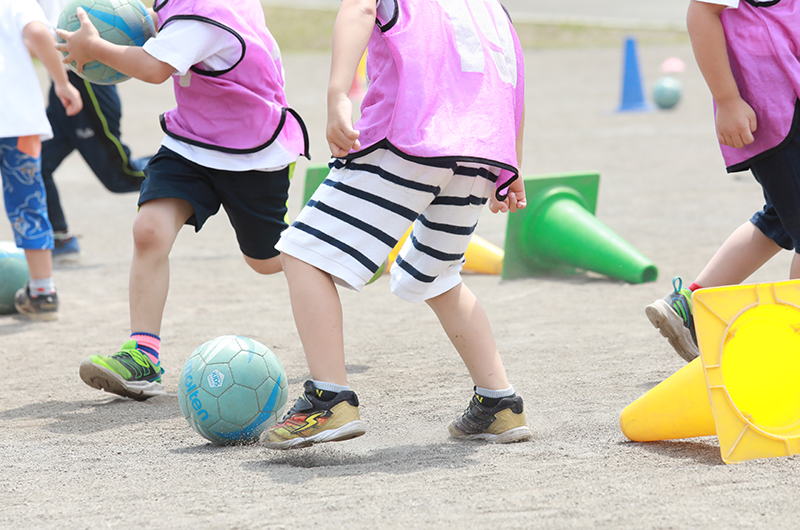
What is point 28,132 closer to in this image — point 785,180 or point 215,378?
point 215,378

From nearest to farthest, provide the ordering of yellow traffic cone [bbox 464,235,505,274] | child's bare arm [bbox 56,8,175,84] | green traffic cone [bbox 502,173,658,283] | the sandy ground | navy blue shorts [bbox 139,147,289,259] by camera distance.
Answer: the sandy ground → child's bare arm [bbox 56,8,175,84] → navy blue shorts [bbox 139,147,289,259] → green traffic cone [bbox 502,173,658,283] → yellow traffic cone [bbox 464,235,505,274]

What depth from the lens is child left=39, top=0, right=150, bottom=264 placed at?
6320 millimetres

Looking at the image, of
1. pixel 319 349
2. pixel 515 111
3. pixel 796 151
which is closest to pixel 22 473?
pixel 319 349

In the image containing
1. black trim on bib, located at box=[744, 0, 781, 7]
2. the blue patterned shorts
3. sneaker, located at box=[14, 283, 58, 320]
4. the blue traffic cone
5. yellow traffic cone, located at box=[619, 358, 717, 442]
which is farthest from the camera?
the blue traffic cone

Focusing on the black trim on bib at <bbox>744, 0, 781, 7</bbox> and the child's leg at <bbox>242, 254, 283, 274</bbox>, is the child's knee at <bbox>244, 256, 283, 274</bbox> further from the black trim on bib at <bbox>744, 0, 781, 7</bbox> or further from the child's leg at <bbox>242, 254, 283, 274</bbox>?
the black trim on bib at <bbox>744, 0, 781, 7</bbox>

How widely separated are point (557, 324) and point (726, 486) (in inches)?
87.2

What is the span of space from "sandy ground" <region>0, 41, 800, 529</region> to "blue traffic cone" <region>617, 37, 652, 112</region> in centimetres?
721

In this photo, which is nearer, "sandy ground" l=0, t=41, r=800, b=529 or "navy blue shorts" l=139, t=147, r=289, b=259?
"sandy ground" l=0, t=41, r=800, b=529

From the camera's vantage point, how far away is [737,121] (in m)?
2.82

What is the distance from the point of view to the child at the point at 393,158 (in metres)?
2.51

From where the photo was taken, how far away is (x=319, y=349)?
8.64 ft

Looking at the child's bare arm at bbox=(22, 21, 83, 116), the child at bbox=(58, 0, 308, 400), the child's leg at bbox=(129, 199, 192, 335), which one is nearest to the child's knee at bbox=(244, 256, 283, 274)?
the child at bbox=(58, 0, 308, 400)

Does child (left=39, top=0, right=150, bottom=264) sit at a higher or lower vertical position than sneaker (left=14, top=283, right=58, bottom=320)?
higher

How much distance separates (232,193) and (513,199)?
48.7 inches
